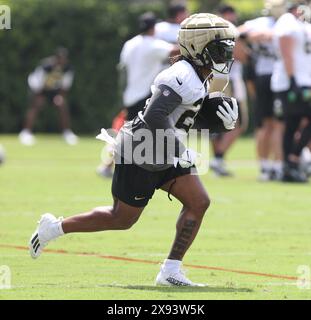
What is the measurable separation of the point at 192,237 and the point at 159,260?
1.35 m

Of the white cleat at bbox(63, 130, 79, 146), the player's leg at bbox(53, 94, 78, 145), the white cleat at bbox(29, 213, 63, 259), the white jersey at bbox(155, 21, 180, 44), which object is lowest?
the white cleat at bbox(63, 130, 79, 146)

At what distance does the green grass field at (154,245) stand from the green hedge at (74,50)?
11641 mm

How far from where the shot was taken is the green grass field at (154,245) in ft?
27.4

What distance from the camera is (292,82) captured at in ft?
55.1

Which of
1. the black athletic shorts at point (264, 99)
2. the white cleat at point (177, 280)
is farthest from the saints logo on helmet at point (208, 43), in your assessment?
the black athletic shorts at point (264, 99)

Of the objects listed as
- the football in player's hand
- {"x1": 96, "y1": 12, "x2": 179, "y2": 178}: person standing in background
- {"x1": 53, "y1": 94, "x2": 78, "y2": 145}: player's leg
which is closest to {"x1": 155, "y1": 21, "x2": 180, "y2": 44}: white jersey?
{"x1": 96, "y1": 12, "x2": 179, "y2": 178}: person standing in background

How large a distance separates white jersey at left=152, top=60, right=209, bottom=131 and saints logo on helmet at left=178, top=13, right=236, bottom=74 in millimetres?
114

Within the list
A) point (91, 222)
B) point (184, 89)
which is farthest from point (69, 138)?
point (184, 89)

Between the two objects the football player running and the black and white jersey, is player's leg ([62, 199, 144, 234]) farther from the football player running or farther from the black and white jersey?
the black and white jersey

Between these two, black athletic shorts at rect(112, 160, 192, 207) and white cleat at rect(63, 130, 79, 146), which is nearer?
black athletic shorts at rect(112, 160, 192, 207)

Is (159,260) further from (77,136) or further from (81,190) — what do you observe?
(77,136)

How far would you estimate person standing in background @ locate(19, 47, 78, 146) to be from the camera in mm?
27938

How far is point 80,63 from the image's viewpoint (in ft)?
100
